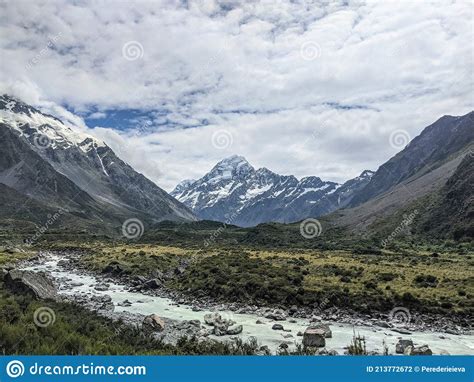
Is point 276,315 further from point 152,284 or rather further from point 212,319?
point 152,284

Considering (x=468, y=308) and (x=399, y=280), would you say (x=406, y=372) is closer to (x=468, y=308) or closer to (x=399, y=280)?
(x=468, y=308)

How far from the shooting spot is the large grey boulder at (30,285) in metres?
30.3

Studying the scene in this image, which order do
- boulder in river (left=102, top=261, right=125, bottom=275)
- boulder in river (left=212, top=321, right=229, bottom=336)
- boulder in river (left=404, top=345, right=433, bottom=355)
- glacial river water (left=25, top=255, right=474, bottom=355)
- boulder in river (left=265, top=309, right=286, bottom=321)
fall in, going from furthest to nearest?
boulder in river (left=102, top=261, right=125, bottom=275) < boulder in river (left=265, top=309, right=286, bottom=321) < boulder in river (left=212, top=321, right=229, bottom=336) < glacial river water (left=25, top=255, right=474, bottom=355) < boulder in river (left=404, top=345, right=433, bottom=355)

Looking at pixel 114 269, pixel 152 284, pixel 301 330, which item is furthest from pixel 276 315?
pixel 114 269

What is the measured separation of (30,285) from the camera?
1217 inches

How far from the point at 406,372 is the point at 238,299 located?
25.6 metres

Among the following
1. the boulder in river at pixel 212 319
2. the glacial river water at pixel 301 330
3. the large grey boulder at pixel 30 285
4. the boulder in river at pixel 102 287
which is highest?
the large grey boulder at pixel 30 285

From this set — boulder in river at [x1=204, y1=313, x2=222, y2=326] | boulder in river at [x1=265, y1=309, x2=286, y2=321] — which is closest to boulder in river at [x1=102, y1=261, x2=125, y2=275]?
boulder in river at [x1=265, y1=309, x2=286, y2=321]

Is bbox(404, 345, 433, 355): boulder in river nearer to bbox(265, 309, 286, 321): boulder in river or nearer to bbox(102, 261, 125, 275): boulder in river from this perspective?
bbox(265, 309, 286, 321): boulder in river

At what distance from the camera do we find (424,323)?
29234mm

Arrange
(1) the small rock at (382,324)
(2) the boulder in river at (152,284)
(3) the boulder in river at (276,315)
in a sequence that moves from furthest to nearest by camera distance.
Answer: (2) the boulder in river at (152,284) → (3) the boulder in river at (276,315) → (1) the small rock at (382,324)

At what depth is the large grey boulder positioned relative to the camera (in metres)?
30.3

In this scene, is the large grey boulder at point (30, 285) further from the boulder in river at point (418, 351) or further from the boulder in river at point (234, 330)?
the boulder in river at point (418, 351)

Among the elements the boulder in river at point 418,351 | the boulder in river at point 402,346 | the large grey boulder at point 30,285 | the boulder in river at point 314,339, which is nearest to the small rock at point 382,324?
the boulder in river at point 402,346
